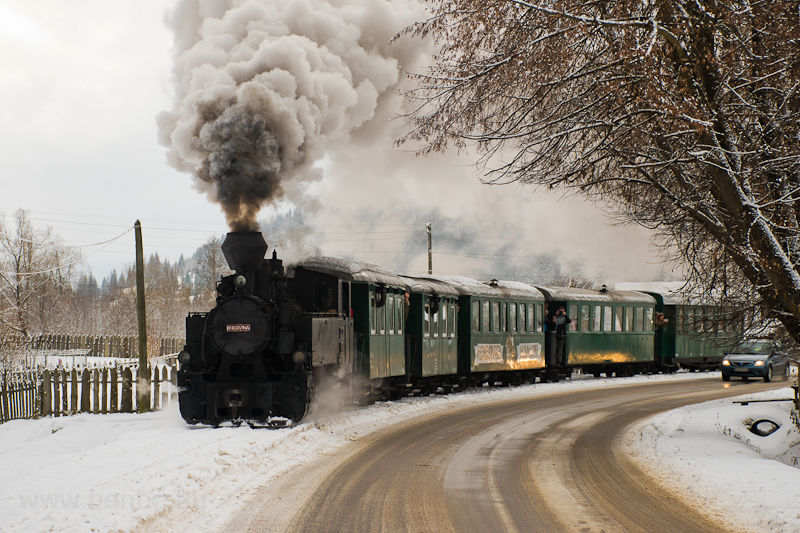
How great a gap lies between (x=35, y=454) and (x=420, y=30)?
9.22 meters

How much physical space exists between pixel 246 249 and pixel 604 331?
17.6 m

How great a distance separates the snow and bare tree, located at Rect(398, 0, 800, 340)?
2.41 metres

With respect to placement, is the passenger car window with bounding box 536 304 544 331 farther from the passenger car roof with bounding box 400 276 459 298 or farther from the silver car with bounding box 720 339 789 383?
the silver car with bounding box 720 339 789 383

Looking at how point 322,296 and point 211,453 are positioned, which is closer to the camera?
point 211,453

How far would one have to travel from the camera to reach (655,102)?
335 inches

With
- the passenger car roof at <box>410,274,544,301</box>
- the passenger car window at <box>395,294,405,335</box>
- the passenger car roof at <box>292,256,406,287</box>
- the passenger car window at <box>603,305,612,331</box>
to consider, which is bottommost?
the passenger car window at <box>603,305,612,331</box>

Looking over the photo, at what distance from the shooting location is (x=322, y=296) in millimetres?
13852

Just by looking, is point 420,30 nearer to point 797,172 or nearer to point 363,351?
point 797,172

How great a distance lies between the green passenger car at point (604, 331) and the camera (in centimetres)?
2521

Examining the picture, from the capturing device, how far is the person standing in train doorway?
2497cm

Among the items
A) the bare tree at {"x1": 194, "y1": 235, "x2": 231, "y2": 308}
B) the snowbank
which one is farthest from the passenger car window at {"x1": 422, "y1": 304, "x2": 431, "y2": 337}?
the bare tree at {"x1": 194, "y1": 235, "x2": 231, "y2": 308}

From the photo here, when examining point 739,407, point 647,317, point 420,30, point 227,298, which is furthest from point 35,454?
point 647,317

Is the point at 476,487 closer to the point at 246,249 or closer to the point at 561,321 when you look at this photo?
the point at 246,249

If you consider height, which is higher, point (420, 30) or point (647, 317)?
point (420, 30)
